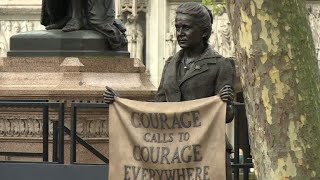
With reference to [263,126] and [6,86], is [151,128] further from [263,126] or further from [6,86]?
[6,86]

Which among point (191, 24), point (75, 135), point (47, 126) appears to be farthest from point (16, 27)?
point (191, 24)

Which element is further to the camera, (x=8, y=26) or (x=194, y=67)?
(x=8, y=26)

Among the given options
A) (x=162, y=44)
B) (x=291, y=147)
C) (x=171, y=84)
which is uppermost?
(x=162, y=44)

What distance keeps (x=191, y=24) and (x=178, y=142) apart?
2.95 feet

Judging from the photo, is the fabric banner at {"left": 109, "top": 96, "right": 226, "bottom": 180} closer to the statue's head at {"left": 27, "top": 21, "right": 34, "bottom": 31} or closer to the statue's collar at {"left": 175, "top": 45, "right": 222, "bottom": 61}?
the statue's collar at {"left": 175, "top": 45, "right": 222, "bottom": 61}

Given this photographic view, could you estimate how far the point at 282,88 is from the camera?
7297mm

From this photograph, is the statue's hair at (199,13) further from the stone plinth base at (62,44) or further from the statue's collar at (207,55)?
the stone plinth base at (62,44)

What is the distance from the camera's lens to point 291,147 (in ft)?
23.9

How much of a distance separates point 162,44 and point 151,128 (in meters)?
25.1

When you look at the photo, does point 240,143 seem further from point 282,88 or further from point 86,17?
point 282,88

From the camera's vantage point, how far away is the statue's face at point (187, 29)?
866cm

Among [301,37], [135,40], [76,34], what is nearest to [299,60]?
[301,37]

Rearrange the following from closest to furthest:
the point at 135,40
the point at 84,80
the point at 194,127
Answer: the point at 194,127, the point at 84,80, the point at 135,40

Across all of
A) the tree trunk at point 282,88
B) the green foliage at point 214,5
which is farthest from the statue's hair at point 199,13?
Answer: the green foliage at point 214,5
